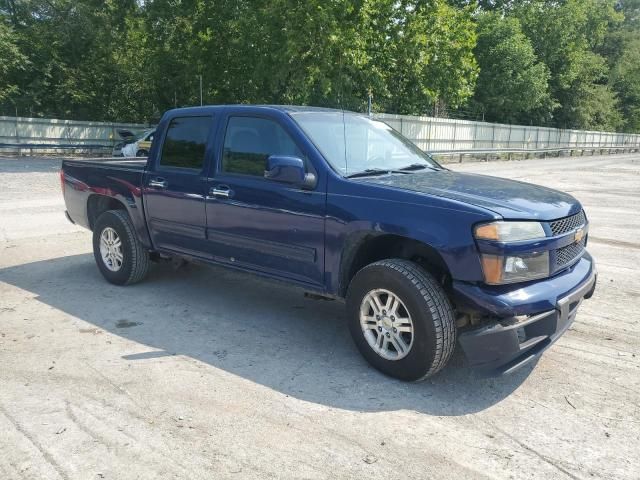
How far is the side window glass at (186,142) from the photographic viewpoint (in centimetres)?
517

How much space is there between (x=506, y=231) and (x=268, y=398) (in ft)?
5.96

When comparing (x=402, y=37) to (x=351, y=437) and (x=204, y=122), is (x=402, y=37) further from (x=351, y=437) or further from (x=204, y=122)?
(x=351, y=437)

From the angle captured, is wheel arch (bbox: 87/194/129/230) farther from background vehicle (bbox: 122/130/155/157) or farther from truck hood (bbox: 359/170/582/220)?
background vehicle (bbox: 122/130/155/157)

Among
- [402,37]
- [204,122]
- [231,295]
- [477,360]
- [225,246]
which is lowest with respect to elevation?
[231,295]

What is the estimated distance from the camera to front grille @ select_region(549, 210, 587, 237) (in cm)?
374

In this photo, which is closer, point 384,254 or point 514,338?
point 514,338

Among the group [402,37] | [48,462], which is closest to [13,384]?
[48,462]

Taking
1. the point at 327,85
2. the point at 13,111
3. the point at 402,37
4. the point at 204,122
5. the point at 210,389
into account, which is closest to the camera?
the point at 210,389

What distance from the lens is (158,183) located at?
214 inches

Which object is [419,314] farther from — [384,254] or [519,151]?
[519,151]

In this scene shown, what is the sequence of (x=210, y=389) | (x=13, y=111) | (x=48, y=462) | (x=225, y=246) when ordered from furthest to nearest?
1. (x=13, y=111)
2. (x=225, y=246)
3. (x=210, y=389)
4. (x=48, y=462)

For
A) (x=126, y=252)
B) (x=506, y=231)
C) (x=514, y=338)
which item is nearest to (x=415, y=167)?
(x=506, y=231)

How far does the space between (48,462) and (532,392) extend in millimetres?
2908

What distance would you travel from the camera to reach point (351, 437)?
316 centimetres
